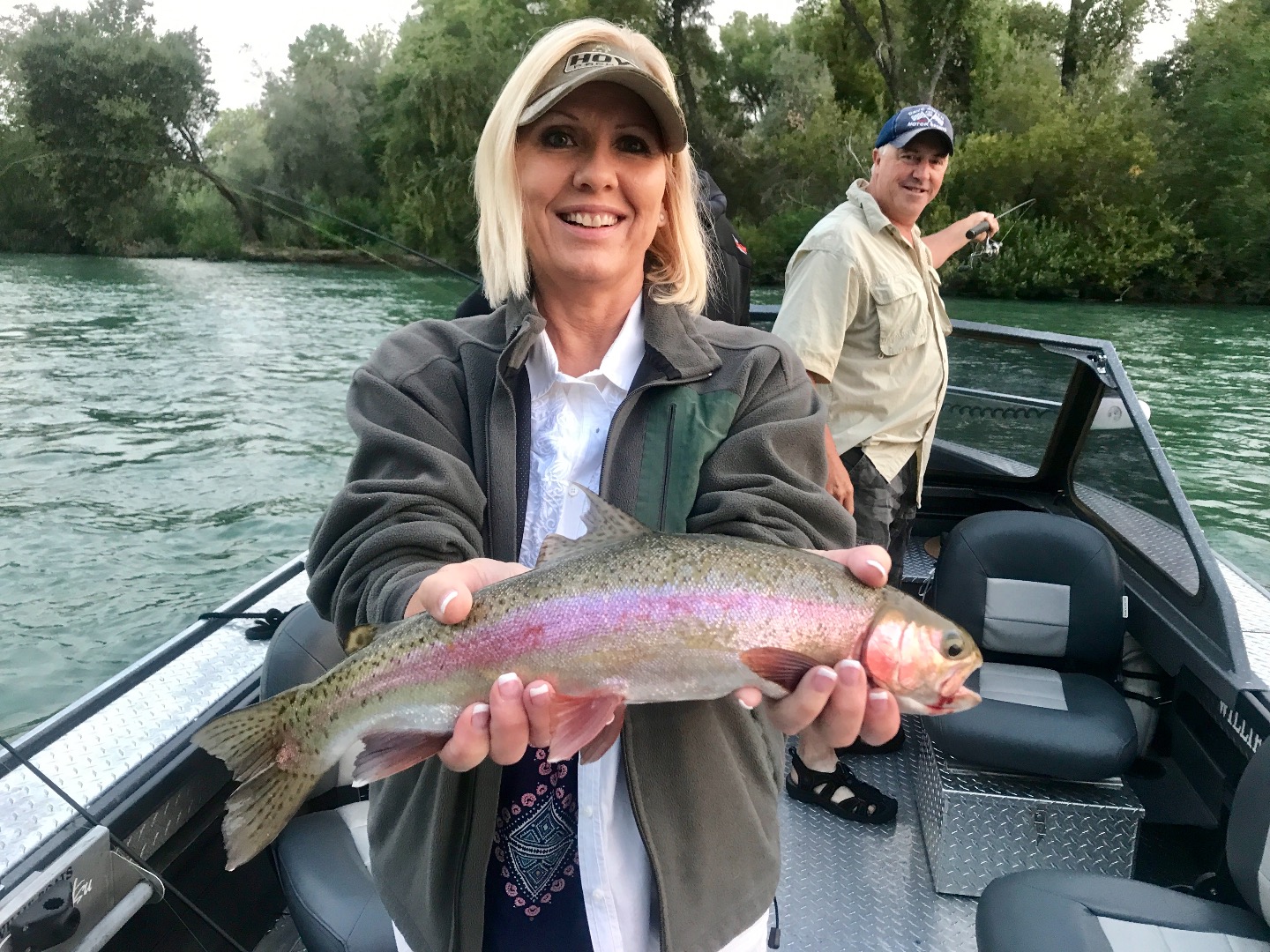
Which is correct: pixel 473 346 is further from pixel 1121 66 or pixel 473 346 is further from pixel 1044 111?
pixel 1121 66

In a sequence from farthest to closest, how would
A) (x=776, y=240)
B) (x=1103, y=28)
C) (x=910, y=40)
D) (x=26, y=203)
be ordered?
(x=1103, y=28)
(x=910, y=40)
(x=776, y=240)
(x=26, y=203)

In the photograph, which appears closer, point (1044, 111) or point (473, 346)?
point (473, 346)

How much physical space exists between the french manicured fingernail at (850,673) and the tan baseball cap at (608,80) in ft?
3.25

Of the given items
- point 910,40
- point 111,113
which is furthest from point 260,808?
point 910,40

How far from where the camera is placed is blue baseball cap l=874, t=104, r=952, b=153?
4.50 meters

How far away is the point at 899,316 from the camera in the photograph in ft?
13.5

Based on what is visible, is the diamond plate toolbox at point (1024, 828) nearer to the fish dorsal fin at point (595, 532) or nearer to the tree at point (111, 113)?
the fish dorsal fin at point (595, 532)

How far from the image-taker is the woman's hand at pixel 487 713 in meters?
1.44

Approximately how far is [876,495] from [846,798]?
136 centimetres

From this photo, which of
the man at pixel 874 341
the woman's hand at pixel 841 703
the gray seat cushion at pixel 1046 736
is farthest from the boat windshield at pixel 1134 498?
the woman's hand at pixel 841 703

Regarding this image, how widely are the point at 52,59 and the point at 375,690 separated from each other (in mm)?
8737

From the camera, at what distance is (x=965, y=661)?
1.69m

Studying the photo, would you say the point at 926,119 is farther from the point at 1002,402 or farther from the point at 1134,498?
the point at 1134,498

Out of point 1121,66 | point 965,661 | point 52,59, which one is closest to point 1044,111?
point 1121,66
